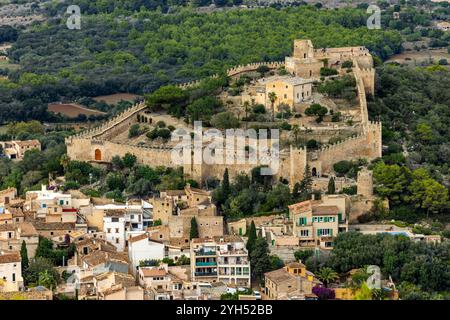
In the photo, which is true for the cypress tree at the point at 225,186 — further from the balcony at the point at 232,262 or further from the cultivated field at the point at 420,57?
the cultivated field at the point at 420,57

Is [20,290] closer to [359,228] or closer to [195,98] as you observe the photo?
[359,228]

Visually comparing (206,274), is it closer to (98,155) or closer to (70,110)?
(98,155)

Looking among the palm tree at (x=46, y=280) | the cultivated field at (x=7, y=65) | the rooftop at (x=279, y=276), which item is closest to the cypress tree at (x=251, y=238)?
the rooftop at (x=279, y=276)

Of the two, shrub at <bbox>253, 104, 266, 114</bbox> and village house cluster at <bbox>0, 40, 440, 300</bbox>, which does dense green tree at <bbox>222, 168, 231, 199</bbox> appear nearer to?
village house cluster at <bbox>0, 40, 440, 300</bbox>

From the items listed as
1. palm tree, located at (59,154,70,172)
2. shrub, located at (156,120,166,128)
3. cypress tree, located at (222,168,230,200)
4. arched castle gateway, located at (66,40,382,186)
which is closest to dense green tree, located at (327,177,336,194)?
arched castle gateway, located at (66,40,382,186)

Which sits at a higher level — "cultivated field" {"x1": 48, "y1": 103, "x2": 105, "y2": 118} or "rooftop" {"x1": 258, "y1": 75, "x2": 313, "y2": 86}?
"rooftop" {"x1": 258, "y1": 75, "x2": 313, "y2": 86}
